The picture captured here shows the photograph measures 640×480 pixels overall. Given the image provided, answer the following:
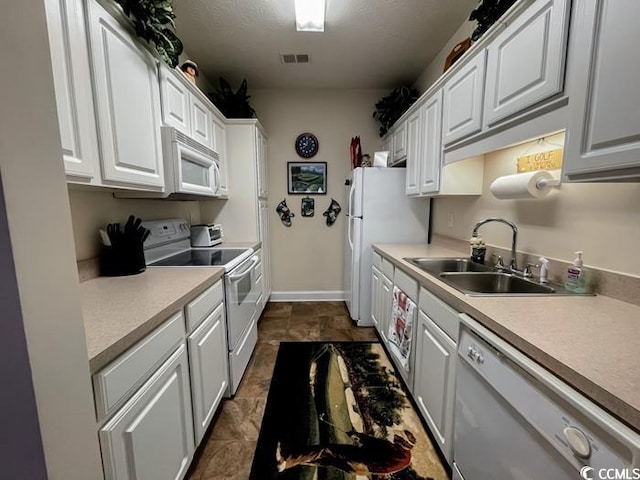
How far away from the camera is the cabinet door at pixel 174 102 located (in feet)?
5.56

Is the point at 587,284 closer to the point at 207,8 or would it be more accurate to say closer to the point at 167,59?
the point at 167,59

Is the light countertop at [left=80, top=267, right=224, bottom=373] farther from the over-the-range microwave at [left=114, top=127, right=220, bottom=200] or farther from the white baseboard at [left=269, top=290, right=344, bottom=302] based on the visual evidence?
the white baseboard at [left=269, top=290, right=344, bottom=302]

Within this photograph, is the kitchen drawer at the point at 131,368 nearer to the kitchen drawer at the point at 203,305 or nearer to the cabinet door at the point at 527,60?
the kitchen drawer at the point at 203,305

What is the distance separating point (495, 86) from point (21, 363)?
1873mm

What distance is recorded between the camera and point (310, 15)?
81.0 inches

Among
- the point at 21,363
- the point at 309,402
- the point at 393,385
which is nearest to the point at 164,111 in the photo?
the point at 21,363

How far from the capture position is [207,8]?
2031mm

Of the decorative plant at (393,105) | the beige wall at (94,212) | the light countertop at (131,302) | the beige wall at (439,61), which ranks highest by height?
the beige wall at (439,61)

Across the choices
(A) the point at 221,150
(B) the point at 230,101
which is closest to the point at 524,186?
(A) the point at 221,150

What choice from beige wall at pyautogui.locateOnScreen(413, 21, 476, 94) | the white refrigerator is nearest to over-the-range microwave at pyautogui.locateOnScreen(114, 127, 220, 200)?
the white refrigerator

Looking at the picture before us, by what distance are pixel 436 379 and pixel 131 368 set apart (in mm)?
1311
